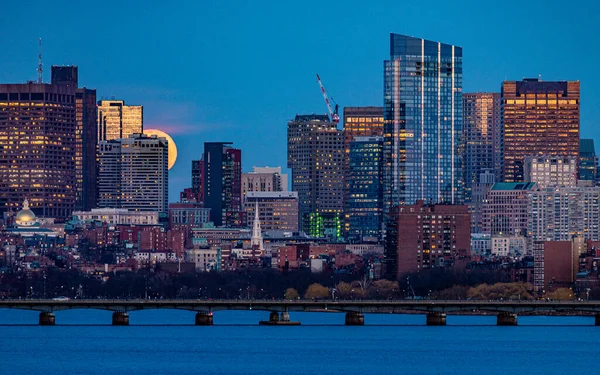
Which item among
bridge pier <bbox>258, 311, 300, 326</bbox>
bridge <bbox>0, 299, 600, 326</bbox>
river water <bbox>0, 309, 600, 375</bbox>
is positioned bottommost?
river water <bbox>0, 309, 600, 375</bbox>

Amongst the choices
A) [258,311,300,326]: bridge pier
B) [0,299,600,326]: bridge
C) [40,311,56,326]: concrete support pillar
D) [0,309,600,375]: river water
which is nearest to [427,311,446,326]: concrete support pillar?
[0,299,600,326]: bridge

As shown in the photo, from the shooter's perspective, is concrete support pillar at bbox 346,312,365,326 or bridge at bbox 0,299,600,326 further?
concrete support pillar at bbox 346,312,365,326

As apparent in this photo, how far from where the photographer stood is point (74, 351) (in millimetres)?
153625

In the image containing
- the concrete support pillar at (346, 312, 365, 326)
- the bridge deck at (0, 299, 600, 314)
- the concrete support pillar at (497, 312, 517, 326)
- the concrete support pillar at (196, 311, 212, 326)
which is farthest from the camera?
the concrete support pillar at (346, 312, 365, 326)

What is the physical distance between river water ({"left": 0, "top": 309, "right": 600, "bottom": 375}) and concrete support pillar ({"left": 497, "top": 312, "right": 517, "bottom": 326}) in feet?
3.63

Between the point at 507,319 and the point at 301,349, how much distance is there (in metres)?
39.9

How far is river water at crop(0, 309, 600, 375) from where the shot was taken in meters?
139

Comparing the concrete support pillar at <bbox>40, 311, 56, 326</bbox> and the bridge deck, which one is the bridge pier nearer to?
the bridge deck

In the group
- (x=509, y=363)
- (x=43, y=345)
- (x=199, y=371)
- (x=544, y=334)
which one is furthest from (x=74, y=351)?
(x=544, y=334)

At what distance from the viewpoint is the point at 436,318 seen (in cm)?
19038

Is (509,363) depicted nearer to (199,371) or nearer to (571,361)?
(571,361)

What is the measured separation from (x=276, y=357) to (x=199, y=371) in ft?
39.4

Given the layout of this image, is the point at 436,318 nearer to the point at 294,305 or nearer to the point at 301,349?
the point at 294,305

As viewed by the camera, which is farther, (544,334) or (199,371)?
(544,334)
